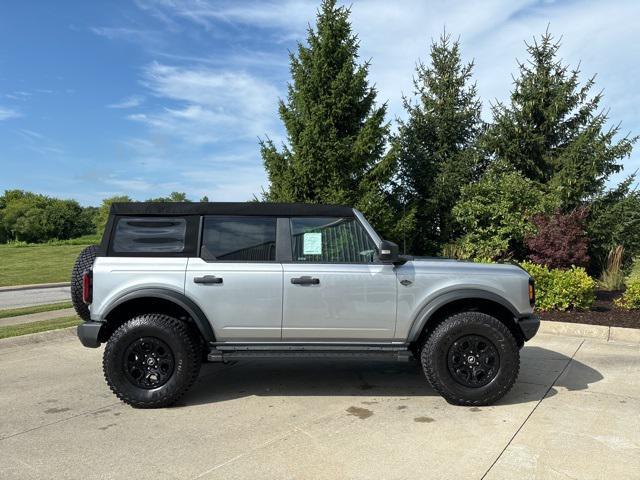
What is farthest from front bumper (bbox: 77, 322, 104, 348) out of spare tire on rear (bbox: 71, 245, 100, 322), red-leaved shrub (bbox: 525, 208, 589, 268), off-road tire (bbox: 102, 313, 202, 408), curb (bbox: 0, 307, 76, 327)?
red-leaved shrub (bbox: 525, 208, 589, 268)

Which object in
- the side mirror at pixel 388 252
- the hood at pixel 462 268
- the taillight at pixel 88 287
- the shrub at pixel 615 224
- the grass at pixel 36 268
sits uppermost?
the shrub at pixel 615 224

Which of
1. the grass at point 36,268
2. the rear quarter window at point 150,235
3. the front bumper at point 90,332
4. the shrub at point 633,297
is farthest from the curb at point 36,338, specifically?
the grass at point 36,268

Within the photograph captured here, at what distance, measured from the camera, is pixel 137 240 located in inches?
180

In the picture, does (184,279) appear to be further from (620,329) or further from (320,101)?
(320,101)

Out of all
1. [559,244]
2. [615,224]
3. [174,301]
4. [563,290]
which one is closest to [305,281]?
[174,301]

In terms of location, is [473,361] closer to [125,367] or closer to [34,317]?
[125,367]

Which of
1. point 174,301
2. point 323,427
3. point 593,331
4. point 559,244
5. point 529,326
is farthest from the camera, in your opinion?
point 559,244

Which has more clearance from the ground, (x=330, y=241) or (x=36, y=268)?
(x=330, y=241)

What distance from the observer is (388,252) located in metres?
4.36

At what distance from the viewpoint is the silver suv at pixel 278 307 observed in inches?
173

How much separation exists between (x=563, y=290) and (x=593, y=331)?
1.04 m

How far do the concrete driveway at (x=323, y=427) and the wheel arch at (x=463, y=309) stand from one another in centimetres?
66

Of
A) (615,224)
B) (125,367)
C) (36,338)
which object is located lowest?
(36,338)

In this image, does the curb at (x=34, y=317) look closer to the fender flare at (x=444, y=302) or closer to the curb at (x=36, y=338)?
the curb at (x=36, y=338)
